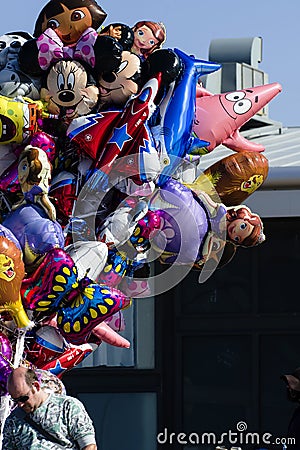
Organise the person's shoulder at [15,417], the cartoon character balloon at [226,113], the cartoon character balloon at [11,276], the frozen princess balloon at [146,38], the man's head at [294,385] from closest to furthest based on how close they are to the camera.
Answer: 1. the person's shoulder at [15,417]
2. the cartoon character balloon at [11,276]
3. the man's head at [294,385]
4. the frozen princess balloon at [146,38]
5. the cartoon character balloon at [226,113]

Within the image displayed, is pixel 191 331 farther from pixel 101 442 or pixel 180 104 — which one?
pixel 180 104

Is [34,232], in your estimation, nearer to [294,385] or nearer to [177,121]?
[177,121]

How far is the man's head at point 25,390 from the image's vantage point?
6543 mm

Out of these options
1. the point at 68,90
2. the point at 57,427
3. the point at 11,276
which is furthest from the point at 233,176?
the point at 57,427

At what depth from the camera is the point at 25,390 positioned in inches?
258

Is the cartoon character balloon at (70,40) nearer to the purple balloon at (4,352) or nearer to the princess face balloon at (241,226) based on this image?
the princess face balloon at (241,226)

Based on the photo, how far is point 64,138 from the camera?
7.75 m

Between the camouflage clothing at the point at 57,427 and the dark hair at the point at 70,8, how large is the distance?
2.33 metres

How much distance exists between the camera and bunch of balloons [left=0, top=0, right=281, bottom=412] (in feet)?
23.9

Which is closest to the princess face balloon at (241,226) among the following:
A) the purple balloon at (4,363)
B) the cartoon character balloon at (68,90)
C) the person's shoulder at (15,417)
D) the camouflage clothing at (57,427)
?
the cartoon character balloon at (68,90)

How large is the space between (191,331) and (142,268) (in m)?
2.93

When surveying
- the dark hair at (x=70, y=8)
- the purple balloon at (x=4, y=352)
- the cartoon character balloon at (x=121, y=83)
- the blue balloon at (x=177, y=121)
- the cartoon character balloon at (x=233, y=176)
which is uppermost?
the dark hair at (x=70, y=8)

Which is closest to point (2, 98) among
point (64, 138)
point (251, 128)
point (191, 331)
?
point (64, 138)

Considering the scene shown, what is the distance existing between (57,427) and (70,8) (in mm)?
Answer: 2502
